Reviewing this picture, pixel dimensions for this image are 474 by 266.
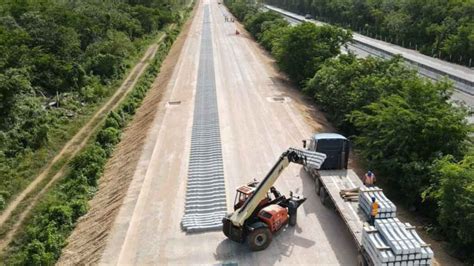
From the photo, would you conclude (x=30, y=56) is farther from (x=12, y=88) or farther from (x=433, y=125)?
(x=433, y=125)

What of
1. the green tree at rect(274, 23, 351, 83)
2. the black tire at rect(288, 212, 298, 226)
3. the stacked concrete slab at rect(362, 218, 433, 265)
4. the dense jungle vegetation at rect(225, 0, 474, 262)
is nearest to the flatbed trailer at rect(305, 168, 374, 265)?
the stacked concrete slab at rect(362, 218, 433, 265)

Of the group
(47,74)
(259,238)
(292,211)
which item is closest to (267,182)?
(259,238)

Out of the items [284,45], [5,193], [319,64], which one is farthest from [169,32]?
[5,193]

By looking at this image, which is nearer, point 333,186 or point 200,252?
point 200,252

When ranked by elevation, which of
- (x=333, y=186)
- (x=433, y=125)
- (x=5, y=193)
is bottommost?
(x=5, y=193)

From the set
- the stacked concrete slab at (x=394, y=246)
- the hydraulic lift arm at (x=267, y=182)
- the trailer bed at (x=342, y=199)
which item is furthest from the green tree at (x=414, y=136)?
the hydraulic lift arm at (x=267, y=182)

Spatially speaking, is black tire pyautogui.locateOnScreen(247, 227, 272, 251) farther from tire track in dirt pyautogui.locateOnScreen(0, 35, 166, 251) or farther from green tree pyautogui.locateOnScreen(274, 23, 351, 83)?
green tree pyautogui.locateOnScreen(274, 23, 351, 83)

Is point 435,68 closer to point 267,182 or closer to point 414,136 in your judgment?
point 414,136
